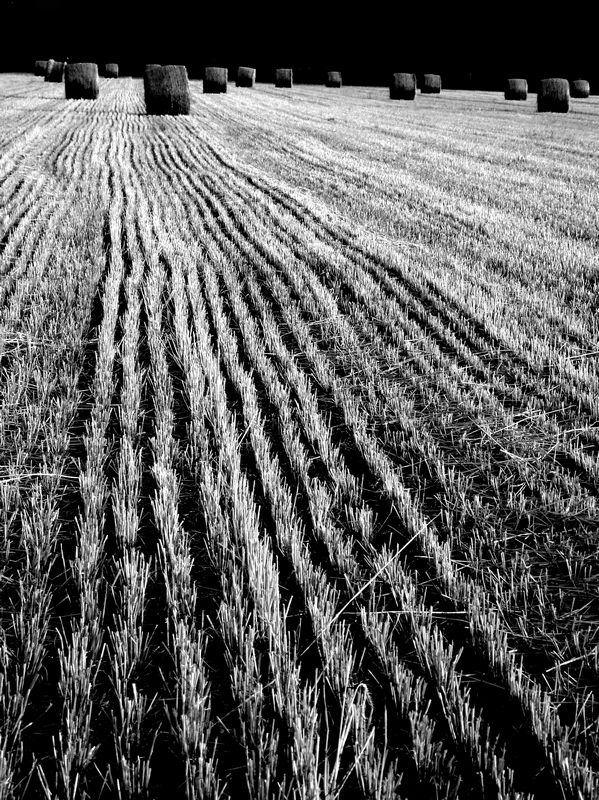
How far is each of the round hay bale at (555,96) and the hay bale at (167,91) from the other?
40.7 feet

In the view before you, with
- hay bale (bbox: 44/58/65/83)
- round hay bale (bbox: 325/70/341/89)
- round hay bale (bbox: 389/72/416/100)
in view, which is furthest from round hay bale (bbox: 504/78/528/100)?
hay bale (bbox: 44/58/65/83)

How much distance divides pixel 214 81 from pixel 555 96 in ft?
47.3

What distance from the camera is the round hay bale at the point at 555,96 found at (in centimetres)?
2473

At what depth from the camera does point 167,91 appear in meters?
20.5

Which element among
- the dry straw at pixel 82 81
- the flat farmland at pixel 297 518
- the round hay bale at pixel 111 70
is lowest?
the flat farmland at pixel 297 518

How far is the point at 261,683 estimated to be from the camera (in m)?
2.07

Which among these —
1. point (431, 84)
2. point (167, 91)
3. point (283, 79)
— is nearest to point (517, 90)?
point (431, 84)

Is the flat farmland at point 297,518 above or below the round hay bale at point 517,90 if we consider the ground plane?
below

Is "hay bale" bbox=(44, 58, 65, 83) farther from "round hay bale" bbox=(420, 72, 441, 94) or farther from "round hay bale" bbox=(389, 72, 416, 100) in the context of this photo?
"round hay bale" bbox=(420, 72, 441, 94)

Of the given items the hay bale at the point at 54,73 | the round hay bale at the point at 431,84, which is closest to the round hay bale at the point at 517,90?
the round hay bale at the point at 431,84

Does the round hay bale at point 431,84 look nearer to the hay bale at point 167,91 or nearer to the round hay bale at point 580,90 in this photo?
the round hay bale at point 580,90

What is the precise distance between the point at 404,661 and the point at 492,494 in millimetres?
1095

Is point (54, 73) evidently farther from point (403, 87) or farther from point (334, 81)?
point (403, 87)

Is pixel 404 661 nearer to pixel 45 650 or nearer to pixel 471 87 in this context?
pixel 45 650
